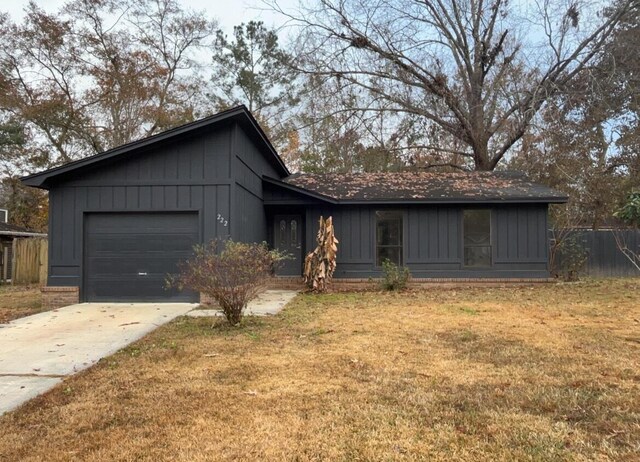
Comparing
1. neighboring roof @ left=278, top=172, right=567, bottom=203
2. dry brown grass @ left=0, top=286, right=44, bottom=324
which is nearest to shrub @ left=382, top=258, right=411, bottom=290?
neighboring roof @ left=278, top=172, right=567, bottom=203

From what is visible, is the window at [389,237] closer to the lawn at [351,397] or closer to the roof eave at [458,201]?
the roof eave at [458,201]

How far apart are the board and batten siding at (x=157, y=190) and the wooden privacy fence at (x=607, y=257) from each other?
45.7ft

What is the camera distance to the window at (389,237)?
13750 millimetres

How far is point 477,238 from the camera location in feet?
44.9

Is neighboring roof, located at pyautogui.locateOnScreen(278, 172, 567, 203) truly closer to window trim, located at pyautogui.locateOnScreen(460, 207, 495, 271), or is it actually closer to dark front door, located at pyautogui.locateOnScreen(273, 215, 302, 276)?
window trim, located at pyautogui.locateOnScreen(460, 207, 495, 271)

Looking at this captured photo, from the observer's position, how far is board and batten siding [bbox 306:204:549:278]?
13.5m

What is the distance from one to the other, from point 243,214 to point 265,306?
2.27 meters

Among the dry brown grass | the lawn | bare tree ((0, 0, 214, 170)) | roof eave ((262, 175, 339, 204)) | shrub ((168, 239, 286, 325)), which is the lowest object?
the dry brown grass

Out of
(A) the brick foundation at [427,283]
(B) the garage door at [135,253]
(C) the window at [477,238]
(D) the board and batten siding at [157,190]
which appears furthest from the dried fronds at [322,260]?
(C) the window at [477,238]

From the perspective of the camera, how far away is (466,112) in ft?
70.1

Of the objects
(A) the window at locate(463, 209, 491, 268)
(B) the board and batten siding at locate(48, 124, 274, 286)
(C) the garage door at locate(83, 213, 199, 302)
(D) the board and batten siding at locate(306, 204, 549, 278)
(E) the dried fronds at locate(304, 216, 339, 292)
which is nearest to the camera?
(B) the board and batten siding at locate(48, 124, 274, 286)

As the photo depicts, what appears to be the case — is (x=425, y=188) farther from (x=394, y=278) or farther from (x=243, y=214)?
(x=243, y=214)

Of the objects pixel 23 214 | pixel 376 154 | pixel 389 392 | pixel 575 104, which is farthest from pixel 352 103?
pixel 23 214

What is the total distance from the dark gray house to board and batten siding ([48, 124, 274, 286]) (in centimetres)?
2
